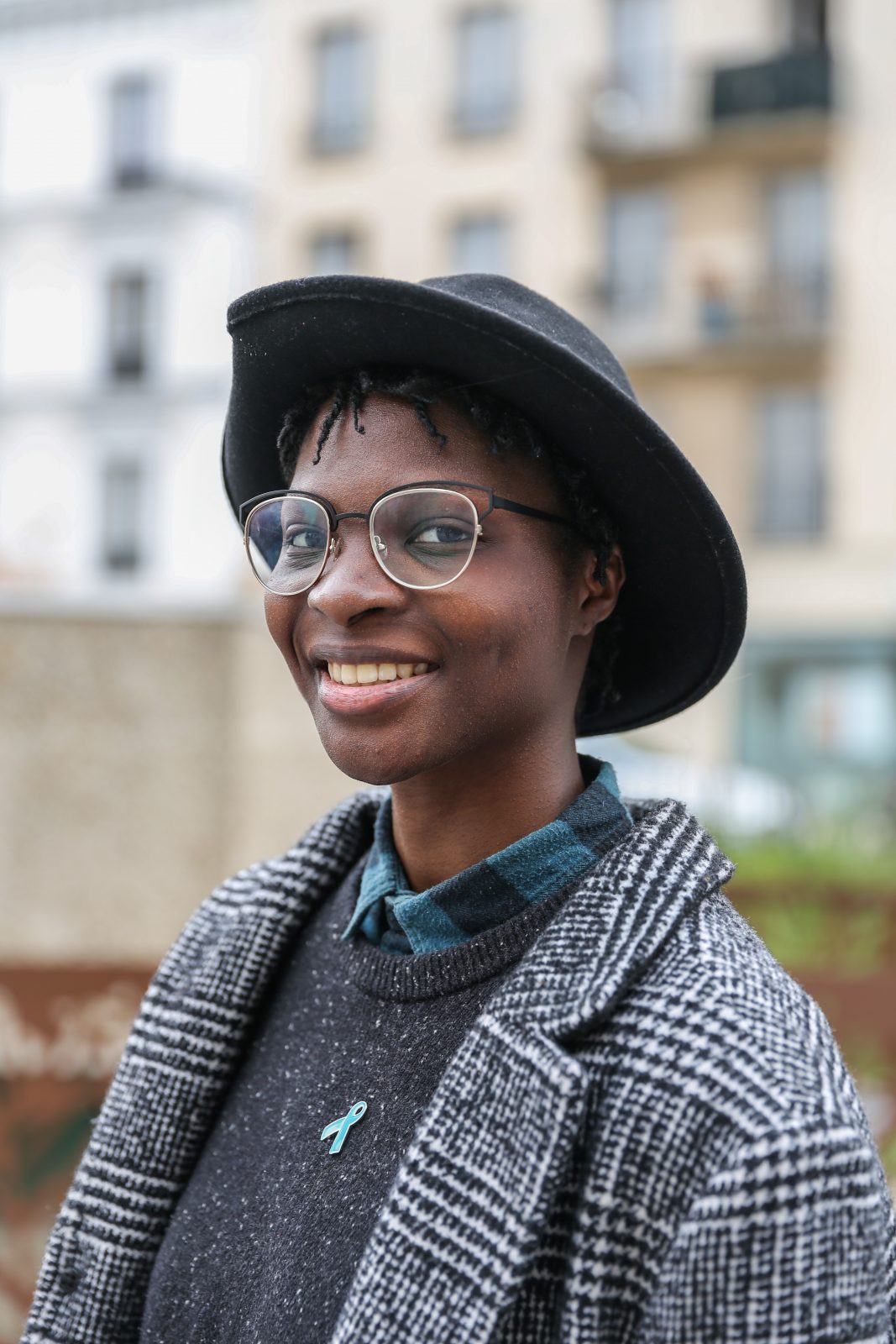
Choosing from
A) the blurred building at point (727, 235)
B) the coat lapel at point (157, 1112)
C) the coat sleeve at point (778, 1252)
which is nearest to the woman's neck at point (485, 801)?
the coat lapel at point (157, 1112)

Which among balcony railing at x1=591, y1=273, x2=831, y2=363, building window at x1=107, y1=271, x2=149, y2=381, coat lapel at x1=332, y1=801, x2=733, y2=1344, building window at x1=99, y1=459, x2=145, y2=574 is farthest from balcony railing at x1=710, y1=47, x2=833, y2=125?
coat lapel at x1=332, y1=801, x2=733, y2=1344

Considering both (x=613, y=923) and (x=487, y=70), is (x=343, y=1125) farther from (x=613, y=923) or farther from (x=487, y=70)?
(x=487, y=70)

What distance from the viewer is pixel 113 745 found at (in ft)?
17.3

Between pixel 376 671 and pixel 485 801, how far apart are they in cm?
19

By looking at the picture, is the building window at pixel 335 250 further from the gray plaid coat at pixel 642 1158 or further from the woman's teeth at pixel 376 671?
the gray plaid coat at pixel 642 1158

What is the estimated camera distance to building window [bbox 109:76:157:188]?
75.5 ft

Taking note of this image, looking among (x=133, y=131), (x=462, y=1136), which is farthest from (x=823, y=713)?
(x=462, y=1136)

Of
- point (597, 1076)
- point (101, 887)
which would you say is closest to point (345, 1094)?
point (597, 1076)

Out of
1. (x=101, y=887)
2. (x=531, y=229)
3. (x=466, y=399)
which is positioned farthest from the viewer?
(x=531, y=229)

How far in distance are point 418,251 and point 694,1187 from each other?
61.4ft

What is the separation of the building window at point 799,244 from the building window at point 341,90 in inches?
224

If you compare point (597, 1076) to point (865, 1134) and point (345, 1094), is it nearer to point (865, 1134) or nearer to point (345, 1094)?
point (865, 1134)

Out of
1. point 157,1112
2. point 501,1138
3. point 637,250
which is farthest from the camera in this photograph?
point 637,250

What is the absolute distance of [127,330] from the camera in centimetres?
2328
